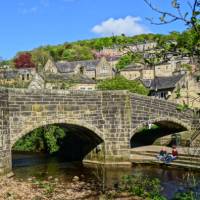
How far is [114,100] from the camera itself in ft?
85.7

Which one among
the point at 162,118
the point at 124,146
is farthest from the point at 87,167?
the point at 162,118

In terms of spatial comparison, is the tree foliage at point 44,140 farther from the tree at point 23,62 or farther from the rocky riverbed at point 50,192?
the tree at point 23,62

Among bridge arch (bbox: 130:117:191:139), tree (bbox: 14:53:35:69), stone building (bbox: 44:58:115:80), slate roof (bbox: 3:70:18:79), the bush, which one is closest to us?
the bush

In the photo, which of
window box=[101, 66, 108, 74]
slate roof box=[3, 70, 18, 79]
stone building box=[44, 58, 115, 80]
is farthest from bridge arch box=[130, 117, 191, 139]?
window box=[101, 66, 108, 74]

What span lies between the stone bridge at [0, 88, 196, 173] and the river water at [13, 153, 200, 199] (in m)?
1.74

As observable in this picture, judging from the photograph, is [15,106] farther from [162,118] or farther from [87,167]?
[162,118]

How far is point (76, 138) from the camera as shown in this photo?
3125 centimetres

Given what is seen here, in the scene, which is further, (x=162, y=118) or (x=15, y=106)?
(x=162, y=118)

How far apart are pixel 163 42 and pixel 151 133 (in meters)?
31.6

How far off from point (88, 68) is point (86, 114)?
67.7 m

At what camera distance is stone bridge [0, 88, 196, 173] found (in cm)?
2209

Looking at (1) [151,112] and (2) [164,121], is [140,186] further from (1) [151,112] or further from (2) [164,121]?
(2) [164,121]

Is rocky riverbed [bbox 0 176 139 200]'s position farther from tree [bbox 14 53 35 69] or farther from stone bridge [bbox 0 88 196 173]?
tree [bbox 14 53 35 69]

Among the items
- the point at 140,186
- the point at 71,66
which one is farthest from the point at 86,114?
the point at 71,66
